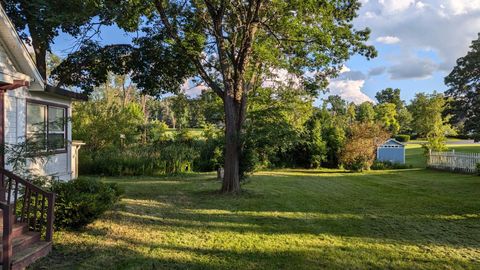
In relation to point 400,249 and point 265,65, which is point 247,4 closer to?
point 265,65

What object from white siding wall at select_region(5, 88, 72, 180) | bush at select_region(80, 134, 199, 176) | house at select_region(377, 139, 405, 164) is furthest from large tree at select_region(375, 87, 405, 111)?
white siding wall at select_region(5, 88, 72, 180)

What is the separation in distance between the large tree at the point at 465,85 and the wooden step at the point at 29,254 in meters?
22.7

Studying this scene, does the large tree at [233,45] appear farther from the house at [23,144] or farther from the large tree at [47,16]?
the house at [23,144]

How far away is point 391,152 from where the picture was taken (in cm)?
2588

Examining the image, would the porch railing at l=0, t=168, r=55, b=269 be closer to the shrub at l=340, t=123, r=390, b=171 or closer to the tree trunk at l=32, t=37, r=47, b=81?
the tree trunk at l=32, t=37, r=47, b=81

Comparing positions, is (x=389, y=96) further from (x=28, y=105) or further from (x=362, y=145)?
(x=28, y=105)

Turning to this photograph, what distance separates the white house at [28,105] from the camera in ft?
21.6

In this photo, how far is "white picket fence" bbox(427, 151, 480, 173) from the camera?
17.2 metres

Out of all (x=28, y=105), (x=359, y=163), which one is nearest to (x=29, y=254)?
(x=28, y=105)

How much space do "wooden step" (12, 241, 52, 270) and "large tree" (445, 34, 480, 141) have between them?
22658mm

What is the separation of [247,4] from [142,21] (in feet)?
10.6

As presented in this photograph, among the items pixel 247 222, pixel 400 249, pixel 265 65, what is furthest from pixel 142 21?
pixel 400 249

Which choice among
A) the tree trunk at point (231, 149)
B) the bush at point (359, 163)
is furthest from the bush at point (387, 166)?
the tree trunk at point (231, 149)

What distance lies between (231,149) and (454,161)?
14119mm
